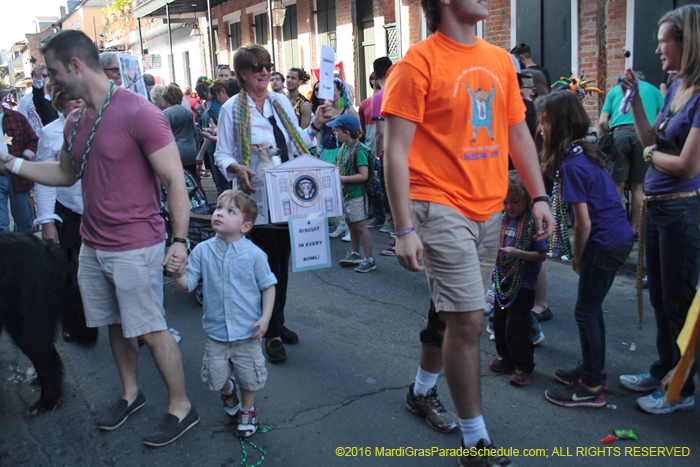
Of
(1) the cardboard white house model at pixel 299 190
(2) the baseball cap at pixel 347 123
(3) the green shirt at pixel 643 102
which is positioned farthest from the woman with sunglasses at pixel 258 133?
(3) the green shirt at pixel 643 102

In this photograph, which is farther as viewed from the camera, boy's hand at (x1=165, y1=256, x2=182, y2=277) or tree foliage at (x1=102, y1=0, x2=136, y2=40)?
tree foliage at (x1=102, y1=0, x2=136, y2=40)

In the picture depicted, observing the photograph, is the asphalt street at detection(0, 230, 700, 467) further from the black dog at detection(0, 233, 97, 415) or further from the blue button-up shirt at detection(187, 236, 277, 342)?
the blue button-up shirt at detection(187, 236, 277, 342)

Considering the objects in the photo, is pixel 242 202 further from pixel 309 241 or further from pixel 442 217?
pixel 442 217

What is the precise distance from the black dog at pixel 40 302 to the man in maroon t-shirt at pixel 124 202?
35 cm

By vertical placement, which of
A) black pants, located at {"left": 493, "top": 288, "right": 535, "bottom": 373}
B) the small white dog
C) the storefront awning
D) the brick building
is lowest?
black pants, located at {"left": 493, "top": 288, "right": 535, "bottom": 373}

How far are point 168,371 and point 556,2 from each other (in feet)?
29.8

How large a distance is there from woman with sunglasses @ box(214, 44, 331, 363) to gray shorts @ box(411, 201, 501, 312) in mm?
1396

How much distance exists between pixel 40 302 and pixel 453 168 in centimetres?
231

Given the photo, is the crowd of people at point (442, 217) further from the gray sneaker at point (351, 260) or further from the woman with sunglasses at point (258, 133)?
the gray sneaker at point (351, 260)

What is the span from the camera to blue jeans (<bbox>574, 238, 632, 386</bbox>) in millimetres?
3082

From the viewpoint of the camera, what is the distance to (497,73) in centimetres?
263

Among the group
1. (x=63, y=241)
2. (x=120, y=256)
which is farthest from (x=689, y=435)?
(x=63, y=241)

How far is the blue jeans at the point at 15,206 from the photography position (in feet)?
17.2

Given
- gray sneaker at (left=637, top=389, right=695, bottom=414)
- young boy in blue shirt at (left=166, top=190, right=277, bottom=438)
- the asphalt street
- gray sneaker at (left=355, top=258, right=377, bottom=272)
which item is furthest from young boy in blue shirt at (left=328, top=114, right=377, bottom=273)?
gray sneaker at (left=637, top=389, right=695, bottom=414)
